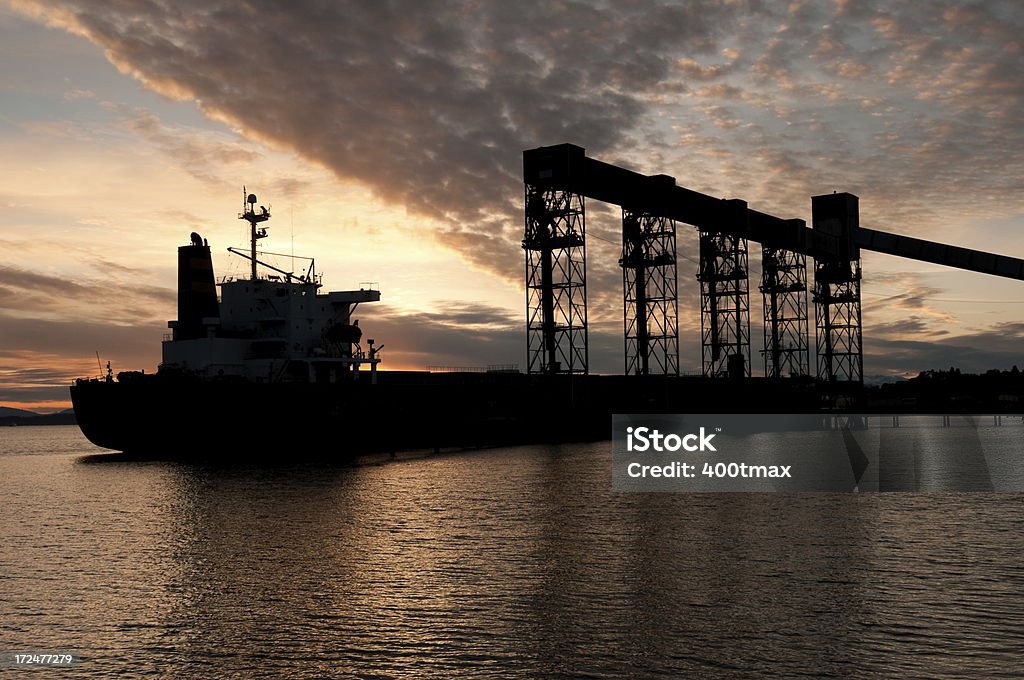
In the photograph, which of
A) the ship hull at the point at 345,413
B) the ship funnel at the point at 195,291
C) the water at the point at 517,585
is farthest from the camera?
the ship funnel at the point at 195,291

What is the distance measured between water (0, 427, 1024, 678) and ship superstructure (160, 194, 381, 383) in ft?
85.3

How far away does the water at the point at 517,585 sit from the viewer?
1791cm

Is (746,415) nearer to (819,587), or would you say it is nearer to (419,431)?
(419,431)

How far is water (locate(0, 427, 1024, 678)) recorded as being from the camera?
1791 cm

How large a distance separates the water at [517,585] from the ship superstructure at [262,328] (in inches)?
1023

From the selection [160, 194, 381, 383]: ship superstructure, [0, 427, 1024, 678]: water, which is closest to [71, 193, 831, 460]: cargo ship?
[160, 194, 381, 383]: ship superstructure

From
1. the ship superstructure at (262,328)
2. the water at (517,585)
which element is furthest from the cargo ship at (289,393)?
the water at (517,585)

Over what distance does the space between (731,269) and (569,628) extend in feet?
309

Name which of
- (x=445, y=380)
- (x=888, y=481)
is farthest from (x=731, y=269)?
(x=888, y=481)

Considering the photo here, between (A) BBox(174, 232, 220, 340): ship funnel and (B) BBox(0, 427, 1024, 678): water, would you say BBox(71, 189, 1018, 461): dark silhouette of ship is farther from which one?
(B) BBox(0, 427, 1024, 678): water

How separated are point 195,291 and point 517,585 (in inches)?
2306

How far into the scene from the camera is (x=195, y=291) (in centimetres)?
7506

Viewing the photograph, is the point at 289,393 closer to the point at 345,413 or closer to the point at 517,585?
the point at 345,413

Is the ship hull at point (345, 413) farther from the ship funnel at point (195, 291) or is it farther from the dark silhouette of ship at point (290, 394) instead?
the ship funnel at point (195, 291)
